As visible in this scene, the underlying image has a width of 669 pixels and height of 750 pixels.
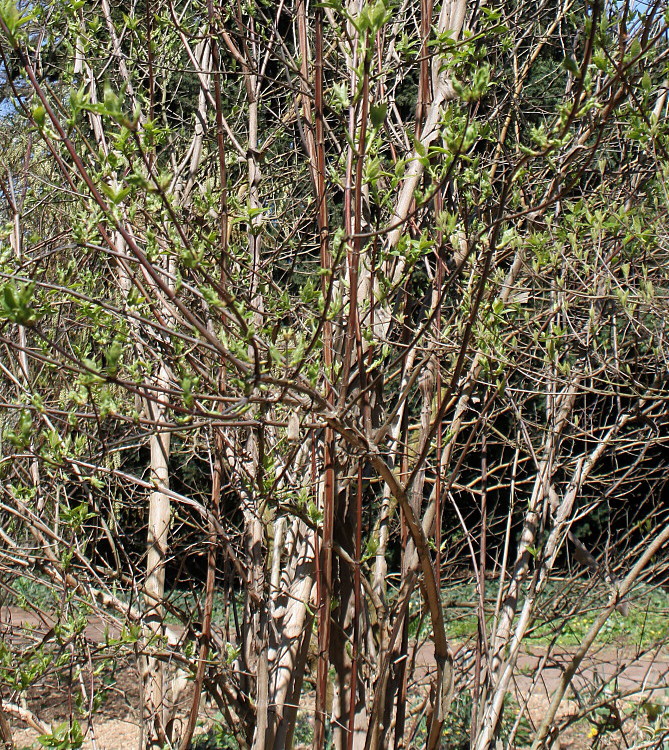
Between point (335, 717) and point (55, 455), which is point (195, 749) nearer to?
point (335, 717)

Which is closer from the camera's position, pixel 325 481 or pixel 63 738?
pixel 63 738

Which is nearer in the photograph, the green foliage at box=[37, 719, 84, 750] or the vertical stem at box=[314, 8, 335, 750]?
the green foliage at box=[37, 719, 84, 750]

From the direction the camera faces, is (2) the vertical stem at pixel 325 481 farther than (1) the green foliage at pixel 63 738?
Yes

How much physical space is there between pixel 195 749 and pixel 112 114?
4.70 meters

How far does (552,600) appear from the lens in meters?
3.26

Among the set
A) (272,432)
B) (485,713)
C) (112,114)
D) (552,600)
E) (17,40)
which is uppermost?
(17,40)

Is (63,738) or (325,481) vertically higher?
(325,481)

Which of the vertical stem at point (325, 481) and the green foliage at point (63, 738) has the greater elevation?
the vertical stem at point (325, 481)

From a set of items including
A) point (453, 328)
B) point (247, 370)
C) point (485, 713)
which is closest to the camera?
point (247, 370)

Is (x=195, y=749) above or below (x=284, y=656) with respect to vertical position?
below

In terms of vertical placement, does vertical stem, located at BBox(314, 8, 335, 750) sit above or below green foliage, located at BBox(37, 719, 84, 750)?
above

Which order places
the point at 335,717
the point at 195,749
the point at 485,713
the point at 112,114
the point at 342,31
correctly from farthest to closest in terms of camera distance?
the point at 195,749 → the point at 485,713 → the point at 335,717 → the point at 342,31 → the point at 112,114

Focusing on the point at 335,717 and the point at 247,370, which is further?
the point at 335,717

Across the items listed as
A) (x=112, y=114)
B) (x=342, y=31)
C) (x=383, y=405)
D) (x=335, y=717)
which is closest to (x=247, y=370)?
(x=112, y=114)
